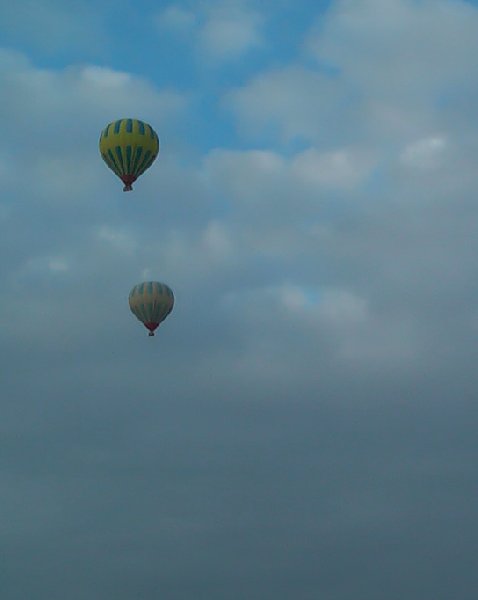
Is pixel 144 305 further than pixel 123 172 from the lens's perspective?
Yes

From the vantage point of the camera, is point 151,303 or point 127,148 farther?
point 151,303

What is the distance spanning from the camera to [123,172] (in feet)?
296

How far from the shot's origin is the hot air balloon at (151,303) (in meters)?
99.6

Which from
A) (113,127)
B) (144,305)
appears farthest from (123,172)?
(144,305)

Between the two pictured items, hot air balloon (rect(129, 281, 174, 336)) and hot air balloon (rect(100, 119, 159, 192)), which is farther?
hot air balloon (rect(129, 281, 174, 336))

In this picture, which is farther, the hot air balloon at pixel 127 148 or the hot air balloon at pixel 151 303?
the hot air balloon at pixel 151 303

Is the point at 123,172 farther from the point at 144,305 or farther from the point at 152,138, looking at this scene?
the point at 144,305

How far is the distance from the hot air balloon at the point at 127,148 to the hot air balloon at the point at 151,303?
12.1m

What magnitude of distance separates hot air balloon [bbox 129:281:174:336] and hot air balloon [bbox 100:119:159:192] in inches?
478

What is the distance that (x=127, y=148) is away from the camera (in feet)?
294

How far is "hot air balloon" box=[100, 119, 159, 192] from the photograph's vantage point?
8962cm

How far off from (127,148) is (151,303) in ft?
48.0

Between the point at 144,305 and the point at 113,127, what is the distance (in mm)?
15809

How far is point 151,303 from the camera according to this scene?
3925 inches
